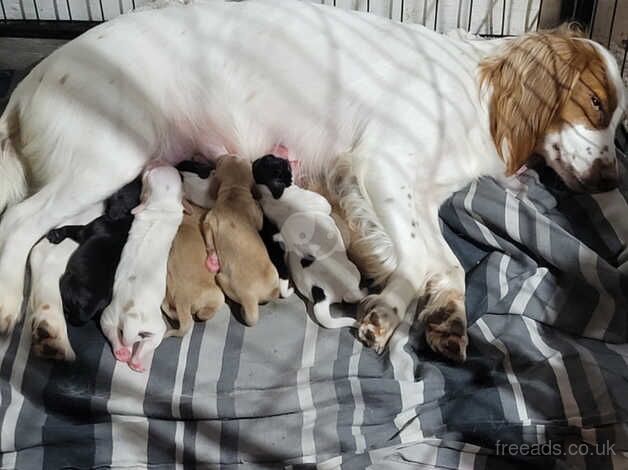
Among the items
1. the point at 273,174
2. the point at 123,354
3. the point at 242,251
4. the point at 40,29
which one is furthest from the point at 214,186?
the point at 40,29

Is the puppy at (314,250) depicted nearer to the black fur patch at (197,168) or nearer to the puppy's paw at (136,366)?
the black fur patch at (197,168)

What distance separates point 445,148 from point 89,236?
0.91m

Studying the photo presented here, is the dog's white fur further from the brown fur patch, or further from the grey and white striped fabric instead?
the brown fur patch

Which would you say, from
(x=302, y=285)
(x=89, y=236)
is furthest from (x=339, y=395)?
(x=89, y=236)

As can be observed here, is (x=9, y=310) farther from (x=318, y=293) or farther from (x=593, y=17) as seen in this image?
(x=593, y=17)

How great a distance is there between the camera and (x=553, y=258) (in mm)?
1986

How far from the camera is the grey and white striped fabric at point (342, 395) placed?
61.7 inches

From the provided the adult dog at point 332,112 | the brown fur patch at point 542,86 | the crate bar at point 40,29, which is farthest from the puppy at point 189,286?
the crate bar at point 40,29

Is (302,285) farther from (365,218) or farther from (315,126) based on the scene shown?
(315,126)

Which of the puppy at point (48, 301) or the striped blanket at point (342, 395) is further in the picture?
the puppy at point (48, 301)

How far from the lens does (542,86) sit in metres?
2.12

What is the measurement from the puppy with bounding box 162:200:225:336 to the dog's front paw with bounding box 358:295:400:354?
0.32m

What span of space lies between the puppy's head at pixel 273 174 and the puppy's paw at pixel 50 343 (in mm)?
567

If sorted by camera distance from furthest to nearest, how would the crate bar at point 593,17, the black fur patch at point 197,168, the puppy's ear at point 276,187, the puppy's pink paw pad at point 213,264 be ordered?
the crate bar at point 593,17 → the black fur patch at point 197,168 → the puppy's ear at point 276,187 → the puppy's pink paw pad at point 213,264
